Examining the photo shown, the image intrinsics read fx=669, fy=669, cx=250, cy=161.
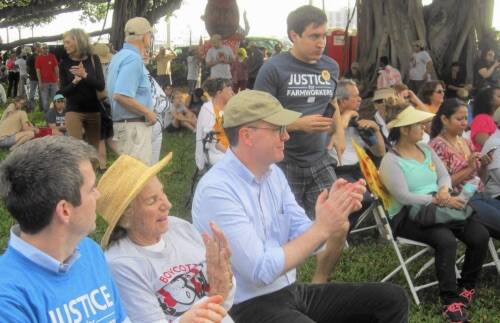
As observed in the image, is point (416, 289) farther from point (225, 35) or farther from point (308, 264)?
point (225, 35)

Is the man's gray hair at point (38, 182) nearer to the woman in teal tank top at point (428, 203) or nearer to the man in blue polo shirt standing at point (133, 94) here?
the woman in teal tank top at point (428, 203)

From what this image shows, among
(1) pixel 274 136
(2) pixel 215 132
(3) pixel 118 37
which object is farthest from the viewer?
(3) pixel 118 37

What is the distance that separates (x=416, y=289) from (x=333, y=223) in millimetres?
2150

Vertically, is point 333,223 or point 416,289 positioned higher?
point 333,223

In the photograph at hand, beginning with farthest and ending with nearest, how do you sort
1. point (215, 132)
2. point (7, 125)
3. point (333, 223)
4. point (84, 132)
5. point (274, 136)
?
point (7, 125) → point (84, 132) → point (215, 132) → point (274, 136) → point (333, 223)

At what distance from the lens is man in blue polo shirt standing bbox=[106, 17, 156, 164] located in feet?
16.5

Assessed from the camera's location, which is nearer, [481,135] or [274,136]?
[274,136]

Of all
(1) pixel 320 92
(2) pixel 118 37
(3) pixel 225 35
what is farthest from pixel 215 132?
(3) pixel 225 35

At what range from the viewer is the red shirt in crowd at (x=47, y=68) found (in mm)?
16109

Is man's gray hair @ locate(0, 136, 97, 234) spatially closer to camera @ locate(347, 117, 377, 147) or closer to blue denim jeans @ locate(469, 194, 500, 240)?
blue denim jeans @ locate(469, 194, 500, 240)

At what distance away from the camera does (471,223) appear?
174 inches

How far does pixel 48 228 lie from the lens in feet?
6.17

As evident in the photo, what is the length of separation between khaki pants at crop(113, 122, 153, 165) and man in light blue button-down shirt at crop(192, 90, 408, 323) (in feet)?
7.71

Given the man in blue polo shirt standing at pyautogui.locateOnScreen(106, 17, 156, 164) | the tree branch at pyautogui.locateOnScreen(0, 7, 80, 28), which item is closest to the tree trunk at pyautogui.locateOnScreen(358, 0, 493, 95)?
the man in blue polo shirt standing at pyautogui.locateOnScreen(106, 17, 156, 164)
